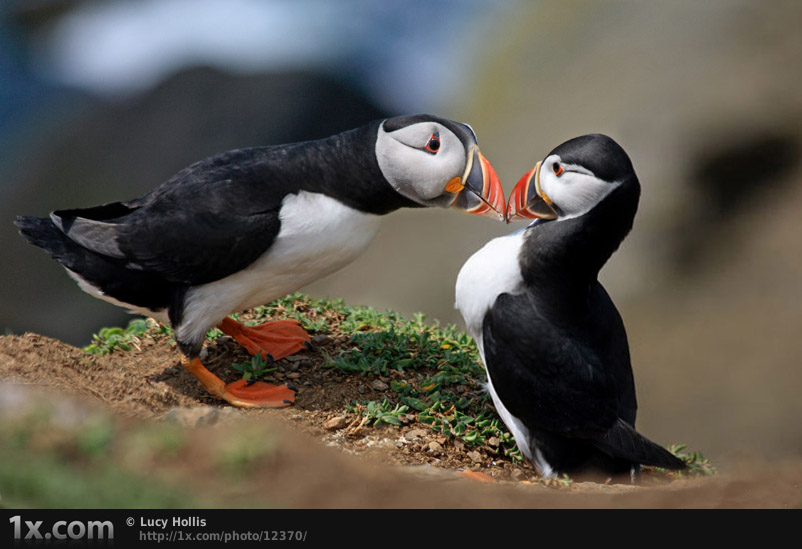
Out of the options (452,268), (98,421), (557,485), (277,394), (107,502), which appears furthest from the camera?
(452,268)

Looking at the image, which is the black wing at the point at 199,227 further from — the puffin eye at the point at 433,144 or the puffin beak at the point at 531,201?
the puffin beak at the point at 531,201

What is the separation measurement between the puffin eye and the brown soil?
4.94 feet

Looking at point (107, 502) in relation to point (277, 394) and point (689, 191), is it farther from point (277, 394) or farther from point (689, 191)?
point (689, 191)

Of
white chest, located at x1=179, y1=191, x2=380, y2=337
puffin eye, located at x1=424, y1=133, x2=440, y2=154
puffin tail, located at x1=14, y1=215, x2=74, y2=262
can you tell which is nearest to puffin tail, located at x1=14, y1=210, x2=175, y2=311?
puffin tail, located at x1=14, y1=215, x2=74, y2=262

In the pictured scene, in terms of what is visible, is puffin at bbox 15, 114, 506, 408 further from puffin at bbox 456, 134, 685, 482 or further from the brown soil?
puffin at bbox 456, 134, 685, 482

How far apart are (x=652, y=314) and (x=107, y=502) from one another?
22.4ft

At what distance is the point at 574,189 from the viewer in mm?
3848

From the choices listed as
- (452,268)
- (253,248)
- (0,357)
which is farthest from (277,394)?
(452,268)

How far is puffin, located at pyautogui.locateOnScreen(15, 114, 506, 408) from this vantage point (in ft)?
13.8

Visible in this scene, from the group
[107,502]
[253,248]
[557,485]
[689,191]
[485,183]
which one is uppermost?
[689,191]

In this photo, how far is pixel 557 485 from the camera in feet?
12.1

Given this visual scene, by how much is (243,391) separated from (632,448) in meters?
2.23
